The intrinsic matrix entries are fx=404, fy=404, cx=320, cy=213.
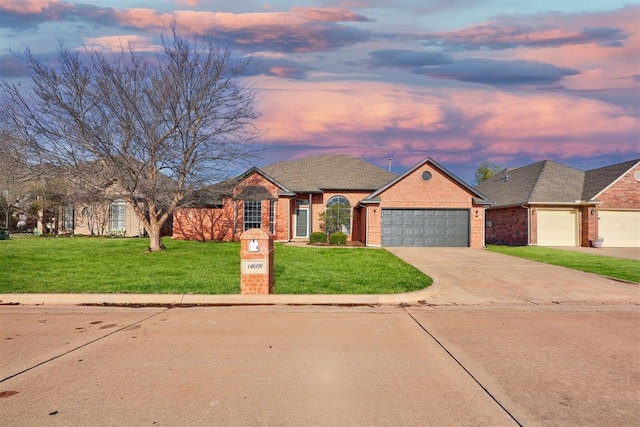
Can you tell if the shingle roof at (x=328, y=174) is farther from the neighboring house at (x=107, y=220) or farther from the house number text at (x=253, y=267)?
the house number text at (x=253, y=267)

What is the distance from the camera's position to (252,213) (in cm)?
2553

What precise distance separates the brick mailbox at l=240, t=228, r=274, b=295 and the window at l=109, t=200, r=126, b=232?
25.3 m

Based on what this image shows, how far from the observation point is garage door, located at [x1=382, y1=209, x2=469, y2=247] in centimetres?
→ 2377

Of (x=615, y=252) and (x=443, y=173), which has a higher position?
(x=443, y=173)

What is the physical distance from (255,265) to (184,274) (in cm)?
346

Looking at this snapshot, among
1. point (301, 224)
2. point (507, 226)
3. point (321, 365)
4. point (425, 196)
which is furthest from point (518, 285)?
point (507, 226)

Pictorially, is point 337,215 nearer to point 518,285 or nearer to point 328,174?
point 328,174

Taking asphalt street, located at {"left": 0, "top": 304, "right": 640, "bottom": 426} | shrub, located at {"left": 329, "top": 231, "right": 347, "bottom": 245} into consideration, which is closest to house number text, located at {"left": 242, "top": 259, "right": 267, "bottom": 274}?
asphalt street, located at {"left": 0, "top": 304, "right": 640, "bottom": 426}

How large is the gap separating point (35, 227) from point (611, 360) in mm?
40566

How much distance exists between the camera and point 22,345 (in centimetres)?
561

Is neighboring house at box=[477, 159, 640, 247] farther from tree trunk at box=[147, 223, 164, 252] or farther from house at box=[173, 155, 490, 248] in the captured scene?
tree trunk at box=[147, 223, 164, 252]

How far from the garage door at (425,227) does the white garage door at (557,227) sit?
537 cm

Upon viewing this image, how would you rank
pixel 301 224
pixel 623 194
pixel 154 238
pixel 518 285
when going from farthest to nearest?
pixel 301 224, pixel 623 194, pixel 154 238, pixel 518 285

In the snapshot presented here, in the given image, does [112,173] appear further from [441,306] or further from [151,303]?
[441,306]
